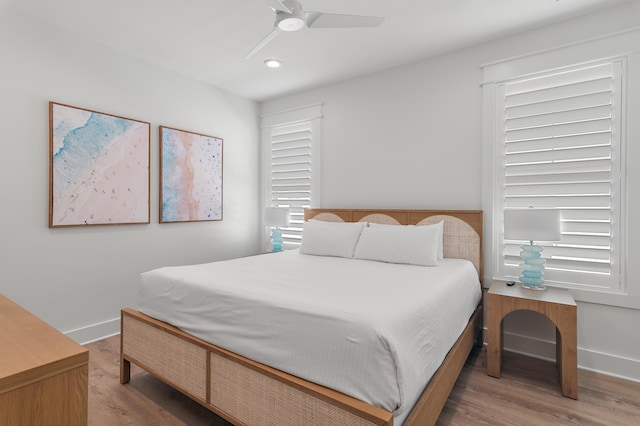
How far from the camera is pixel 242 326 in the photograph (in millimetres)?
1689

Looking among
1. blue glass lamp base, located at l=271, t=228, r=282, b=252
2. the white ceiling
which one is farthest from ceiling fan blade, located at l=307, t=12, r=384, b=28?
blue glass lamp base, located at l=271, t=228, r=282, b=252

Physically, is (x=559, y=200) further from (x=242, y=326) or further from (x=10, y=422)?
(x=10, y=422)

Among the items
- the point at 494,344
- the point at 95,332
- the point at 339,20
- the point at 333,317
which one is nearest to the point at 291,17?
the point at 339,20

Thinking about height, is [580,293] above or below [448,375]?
above

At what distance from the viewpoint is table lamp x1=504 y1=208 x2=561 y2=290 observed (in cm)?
237

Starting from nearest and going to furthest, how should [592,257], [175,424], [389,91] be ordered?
[175,424] → [592,257] → [389,91]

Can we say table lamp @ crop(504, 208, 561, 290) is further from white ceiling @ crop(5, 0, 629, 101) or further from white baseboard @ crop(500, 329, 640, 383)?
white ceiling @ crop(5, 0, 629, 101)

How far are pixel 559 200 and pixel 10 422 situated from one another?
3.29m

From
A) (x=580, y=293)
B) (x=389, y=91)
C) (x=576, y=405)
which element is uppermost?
(x=389, y=91)

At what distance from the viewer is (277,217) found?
162 inches

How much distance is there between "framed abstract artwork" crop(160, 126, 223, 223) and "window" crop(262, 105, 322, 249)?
0.74 m

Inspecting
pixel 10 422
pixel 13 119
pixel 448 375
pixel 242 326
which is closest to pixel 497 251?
pixel 448 375

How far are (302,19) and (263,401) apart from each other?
82.5 inches

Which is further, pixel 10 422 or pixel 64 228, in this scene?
pixel 64 228
